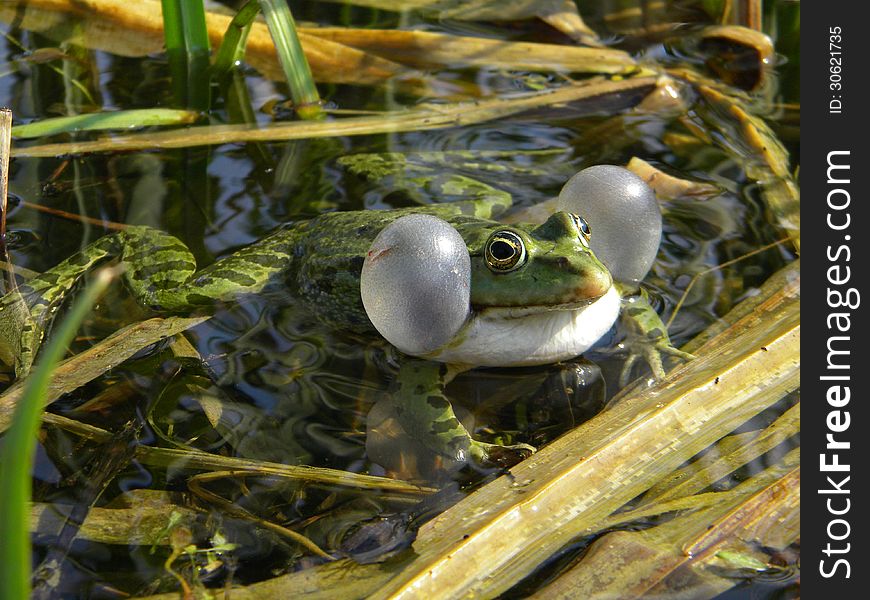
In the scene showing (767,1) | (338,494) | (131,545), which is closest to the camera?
(131,545)

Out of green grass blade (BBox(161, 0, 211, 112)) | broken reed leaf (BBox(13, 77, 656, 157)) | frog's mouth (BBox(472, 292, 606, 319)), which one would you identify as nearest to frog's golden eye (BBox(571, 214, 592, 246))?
frog's mouth (BBox(472, 292, 606, 319))

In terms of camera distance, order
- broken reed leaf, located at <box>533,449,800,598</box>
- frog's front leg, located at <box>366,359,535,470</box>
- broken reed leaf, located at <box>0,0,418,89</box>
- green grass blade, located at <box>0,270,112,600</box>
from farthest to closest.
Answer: broken reed leaf, located at <box>0,0,418,89</box>, frog's front leg, located at <box>366,359,535,470</box>, broken reed leaf, located at <box>533,449,800,598</box>, green grass blade, located at <box>0,270,112,600</box>

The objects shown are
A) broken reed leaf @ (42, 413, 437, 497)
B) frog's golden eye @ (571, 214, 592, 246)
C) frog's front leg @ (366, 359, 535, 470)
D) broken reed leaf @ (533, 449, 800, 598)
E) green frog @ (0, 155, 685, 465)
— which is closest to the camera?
broken reed leaf @ (533, 449, 800, 598)

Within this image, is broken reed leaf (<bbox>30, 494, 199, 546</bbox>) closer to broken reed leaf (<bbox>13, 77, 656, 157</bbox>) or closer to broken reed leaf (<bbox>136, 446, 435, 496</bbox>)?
broken reed leaf (<bbox>136, 446, 435, 496</bbox>)

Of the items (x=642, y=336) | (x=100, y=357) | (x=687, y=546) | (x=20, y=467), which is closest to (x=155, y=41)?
(x=100, y=357)

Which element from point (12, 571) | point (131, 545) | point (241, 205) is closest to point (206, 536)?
point (131, 545)

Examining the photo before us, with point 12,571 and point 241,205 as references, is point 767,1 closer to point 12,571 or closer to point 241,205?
point 241,205
